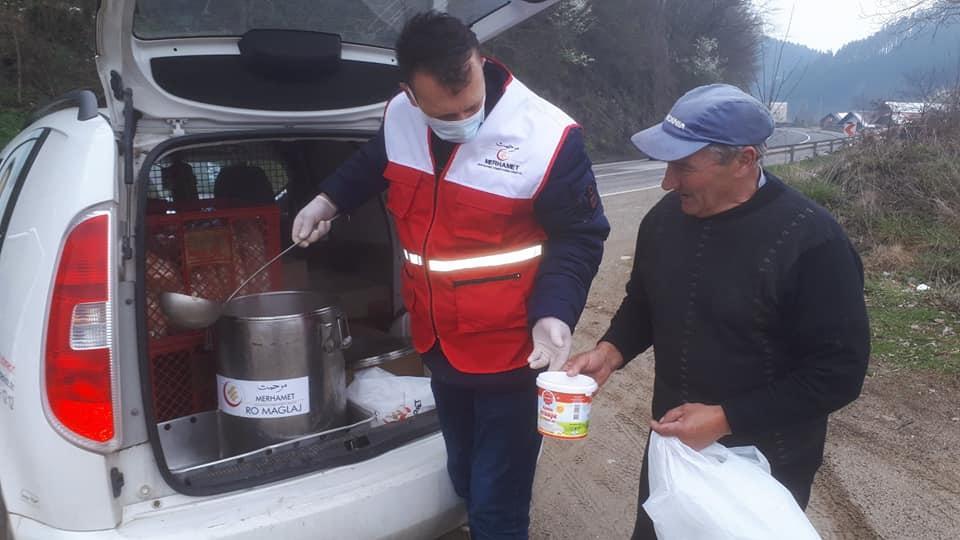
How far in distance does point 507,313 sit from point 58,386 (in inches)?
43.7

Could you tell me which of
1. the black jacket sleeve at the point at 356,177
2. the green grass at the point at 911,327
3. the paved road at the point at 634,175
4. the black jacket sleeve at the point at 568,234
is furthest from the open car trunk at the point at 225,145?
the paved road at the point at 634,175

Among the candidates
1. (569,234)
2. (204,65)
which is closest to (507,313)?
(569,234)

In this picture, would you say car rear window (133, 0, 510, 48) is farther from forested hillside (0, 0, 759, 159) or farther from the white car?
forested hillside (0, 0, 759, 159)

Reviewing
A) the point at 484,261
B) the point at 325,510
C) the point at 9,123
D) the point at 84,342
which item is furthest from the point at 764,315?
the point at 9,123

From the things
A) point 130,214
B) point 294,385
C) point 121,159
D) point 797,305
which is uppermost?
point 121,159

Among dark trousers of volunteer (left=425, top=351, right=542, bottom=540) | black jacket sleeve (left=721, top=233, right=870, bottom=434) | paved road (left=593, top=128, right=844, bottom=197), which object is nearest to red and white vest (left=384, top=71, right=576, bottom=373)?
dark trousers of volunteer (left=425, top=351, right=542, bottom=540)

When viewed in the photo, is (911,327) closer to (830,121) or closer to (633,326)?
(633,326)

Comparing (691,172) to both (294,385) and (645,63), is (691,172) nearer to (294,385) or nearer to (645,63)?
(294,385)

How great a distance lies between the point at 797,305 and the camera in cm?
161

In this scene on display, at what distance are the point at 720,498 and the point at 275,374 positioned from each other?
4.41 ft

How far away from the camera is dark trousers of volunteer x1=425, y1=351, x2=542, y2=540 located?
210 centimetres

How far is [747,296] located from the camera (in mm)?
1657

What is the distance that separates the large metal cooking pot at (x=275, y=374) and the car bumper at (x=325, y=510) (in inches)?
12.5

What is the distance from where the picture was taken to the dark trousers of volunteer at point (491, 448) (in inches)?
82.5
